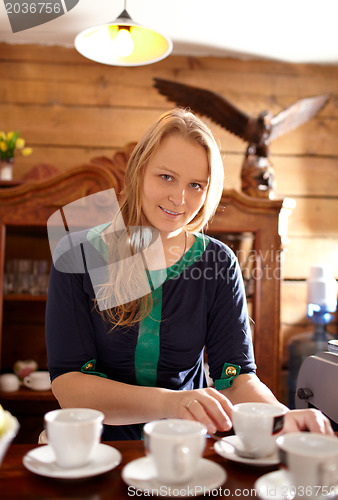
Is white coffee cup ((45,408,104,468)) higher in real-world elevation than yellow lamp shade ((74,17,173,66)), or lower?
lower

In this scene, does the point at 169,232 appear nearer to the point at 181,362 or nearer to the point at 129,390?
the point at 181,362

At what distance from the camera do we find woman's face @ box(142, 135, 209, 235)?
111 centimetres

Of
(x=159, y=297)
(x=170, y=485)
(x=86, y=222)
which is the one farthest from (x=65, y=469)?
(x=86, y=222)

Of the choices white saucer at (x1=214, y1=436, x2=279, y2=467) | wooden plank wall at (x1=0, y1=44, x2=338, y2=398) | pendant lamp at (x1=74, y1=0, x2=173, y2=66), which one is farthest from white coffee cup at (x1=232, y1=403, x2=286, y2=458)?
wooden plank wall at (x1=0, y1=44, x2=338, y2=398)

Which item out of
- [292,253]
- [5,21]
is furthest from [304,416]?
[5,21]

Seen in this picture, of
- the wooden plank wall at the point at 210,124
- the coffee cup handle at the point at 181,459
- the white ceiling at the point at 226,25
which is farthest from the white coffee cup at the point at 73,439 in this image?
the wooden plank wall at the point at 210,124

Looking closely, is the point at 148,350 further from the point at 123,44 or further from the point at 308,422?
the point at 123,44

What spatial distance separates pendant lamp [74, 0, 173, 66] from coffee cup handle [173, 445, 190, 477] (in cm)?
139

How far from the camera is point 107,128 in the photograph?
2617 mm

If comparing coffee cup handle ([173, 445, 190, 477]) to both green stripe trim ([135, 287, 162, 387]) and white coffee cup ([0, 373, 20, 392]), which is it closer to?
green stripe trim ([135, 287, 162, 387])

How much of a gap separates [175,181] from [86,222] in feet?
3.77

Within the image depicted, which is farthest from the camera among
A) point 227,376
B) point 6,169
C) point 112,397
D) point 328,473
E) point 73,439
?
point 6,169

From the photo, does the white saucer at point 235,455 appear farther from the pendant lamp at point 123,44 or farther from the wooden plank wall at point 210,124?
the wooden plank wall at point 210,124

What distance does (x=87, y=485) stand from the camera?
61cm
